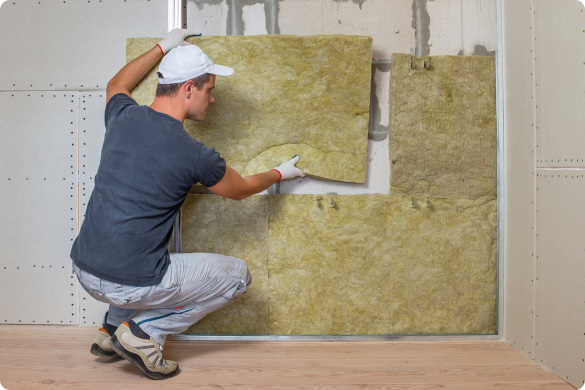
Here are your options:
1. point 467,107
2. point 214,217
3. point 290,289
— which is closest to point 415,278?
point 290,289

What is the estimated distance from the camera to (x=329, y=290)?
2037mm

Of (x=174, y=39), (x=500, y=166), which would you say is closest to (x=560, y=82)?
(x=500, y=166)

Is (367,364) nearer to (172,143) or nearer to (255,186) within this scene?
(255,186)

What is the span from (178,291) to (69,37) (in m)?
1.43

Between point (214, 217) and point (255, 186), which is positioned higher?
point (255, 186)

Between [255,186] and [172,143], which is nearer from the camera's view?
[172,143]

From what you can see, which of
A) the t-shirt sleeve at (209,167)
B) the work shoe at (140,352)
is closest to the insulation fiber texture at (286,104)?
the t-shirt sleeve at (209,167)

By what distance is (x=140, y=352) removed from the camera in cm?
161

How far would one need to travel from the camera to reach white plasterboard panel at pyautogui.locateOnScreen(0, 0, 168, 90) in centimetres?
208

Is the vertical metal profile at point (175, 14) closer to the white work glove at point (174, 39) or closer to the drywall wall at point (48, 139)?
the white work glove at point (174, 39)

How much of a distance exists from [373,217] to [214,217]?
781 millimetres

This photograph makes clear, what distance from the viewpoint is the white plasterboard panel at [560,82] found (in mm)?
1516

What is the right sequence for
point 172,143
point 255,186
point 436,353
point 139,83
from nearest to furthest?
1. point 172,143
2. point 255,186
3. point 436,353
4. point 139,83

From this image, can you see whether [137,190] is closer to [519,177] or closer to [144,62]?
[144,62]
